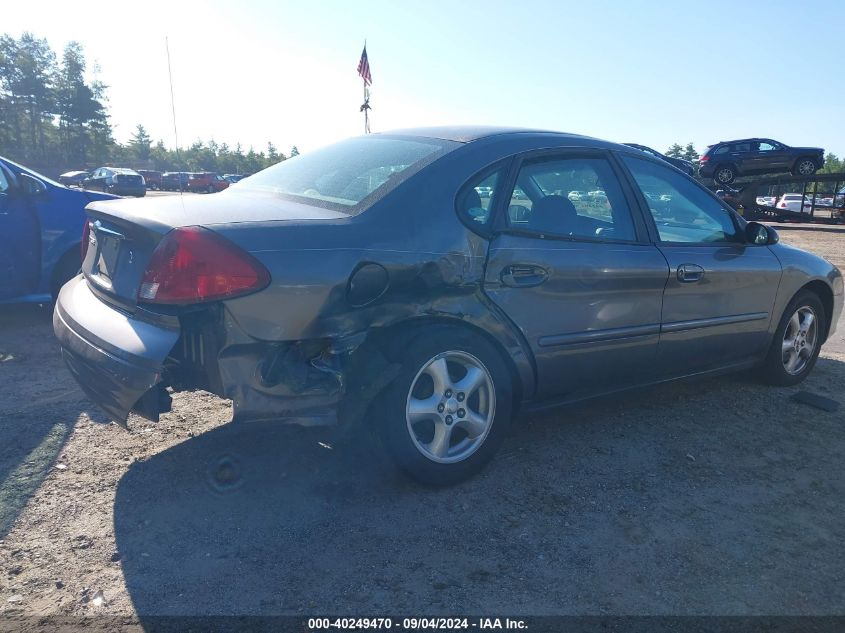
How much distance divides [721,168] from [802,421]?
2346 centimetres

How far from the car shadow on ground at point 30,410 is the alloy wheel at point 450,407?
1.73 m

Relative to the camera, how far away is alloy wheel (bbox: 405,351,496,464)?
3090 mm

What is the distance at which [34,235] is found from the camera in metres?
5.86

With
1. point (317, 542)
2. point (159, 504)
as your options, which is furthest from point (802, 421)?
point (159, 504)

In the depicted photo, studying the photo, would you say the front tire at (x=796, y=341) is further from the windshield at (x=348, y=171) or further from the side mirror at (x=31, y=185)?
the side mirror at (x=31, y=185)

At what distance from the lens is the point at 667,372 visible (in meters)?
4.11

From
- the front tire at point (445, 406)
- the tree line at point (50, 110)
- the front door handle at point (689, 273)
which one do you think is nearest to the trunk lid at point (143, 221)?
the front tire at point (445, 406)

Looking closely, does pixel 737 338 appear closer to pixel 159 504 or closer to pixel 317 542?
pixel 317 542

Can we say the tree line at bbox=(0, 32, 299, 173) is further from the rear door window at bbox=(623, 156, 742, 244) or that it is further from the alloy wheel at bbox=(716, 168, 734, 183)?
the rear door window at bbox=(623, 156, 742, 244)

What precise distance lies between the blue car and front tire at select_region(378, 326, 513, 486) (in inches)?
166

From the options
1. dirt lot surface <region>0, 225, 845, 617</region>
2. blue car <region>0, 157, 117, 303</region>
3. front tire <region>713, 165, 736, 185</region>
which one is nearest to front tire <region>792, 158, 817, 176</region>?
front tire <region>713, 165, 736, 185</region>

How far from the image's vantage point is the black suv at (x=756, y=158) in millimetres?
24828

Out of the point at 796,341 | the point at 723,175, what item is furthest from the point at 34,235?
the point at 723,175

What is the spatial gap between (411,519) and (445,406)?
518mm
